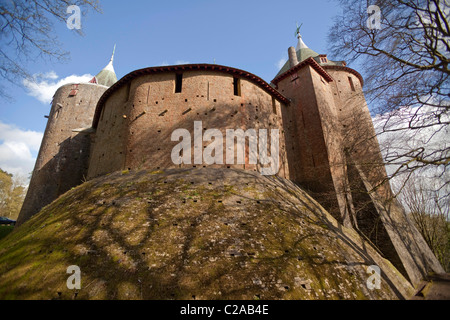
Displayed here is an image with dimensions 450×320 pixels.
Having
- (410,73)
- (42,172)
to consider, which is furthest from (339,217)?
(42,172)

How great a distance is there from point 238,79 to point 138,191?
9.28 meters

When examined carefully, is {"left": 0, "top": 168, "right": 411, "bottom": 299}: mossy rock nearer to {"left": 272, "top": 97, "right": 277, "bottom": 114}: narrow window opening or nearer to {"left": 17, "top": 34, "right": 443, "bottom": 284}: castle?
{"left": 17, "top": 34, "right": 443, "bottom": 284}: castle

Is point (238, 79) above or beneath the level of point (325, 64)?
beneath

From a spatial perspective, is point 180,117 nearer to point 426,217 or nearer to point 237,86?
point 237,86

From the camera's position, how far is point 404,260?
8.57 metres

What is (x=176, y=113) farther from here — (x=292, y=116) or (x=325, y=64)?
(x=325, y=64)

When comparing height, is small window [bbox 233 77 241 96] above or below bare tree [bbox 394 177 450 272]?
above

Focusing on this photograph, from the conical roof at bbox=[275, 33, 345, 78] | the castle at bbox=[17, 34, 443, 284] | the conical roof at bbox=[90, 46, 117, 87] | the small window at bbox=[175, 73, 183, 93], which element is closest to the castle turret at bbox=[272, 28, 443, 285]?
the castle at bbox=[17, 34, 443, 284]

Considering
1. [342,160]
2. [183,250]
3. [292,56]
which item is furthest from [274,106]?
[183,250]

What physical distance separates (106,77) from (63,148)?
1132 centimetres

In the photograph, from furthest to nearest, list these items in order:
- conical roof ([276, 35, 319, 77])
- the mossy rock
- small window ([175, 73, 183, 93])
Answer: conical roof ([276, 35, 319, 77])
small window ([175, 73, 183, 93])
the mossy rock

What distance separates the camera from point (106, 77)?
2358cm

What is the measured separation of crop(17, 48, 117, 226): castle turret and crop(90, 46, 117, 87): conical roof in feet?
8.24

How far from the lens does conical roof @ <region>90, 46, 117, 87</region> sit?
22859 mm
